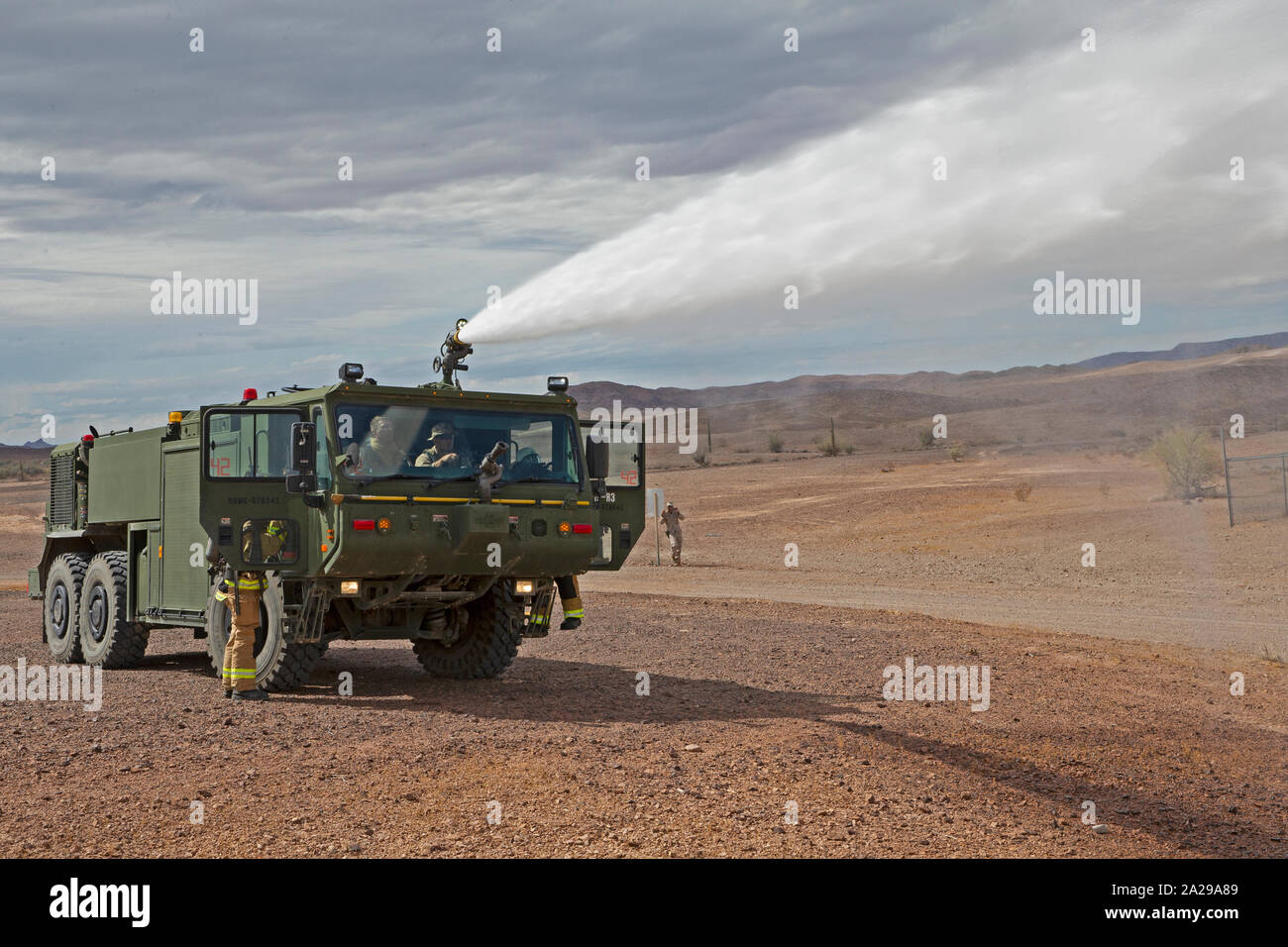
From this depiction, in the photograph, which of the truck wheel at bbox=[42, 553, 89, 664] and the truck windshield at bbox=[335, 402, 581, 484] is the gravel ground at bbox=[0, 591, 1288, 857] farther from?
the truck windshield at bbox=[335, 402, 581, 484]

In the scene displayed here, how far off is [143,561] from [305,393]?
4081mm

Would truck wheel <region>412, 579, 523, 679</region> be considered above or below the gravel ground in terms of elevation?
above

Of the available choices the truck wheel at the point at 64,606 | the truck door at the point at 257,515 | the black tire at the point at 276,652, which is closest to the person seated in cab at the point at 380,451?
the truck door at the point at 257,515

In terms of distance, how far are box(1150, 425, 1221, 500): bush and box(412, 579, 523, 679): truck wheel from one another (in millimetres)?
28347

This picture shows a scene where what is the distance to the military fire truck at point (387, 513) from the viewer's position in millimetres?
11773

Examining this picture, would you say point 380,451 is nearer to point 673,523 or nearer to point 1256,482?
point 673,523

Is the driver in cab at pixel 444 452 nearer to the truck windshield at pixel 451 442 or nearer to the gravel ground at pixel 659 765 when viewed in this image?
the truck windshield at pixel 451 442

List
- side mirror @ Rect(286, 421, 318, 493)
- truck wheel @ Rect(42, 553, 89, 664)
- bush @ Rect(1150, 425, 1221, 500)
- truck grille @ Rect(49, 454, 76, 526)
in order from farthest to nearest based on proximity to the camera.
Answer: bush @ Rect(1150, 425, 1221, 500) < truck grille @ Rect(49, 454, 76, 526) < truck wheel @ Rect(42, 553, 89, 664) < side mirror @ Rect(286, 421, 318, 493)

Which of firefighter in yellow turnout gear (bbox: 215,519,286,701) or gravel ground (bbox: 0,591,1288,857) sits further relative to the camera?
firefighter in yellow turnout gear (bbox: 215,519,286,701)

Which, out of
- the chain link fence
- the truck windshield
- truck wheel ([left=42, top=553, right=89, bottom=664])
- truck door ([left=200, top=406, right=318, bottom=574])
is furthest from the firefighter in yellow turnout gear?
the chain link fence

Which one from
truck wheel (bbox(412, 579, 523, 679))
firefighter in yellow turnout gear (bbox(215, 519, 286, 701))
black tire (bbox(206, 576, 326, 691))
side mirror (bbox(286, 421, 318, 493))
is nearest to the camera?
side mirror (bbox(286, 421, 318, 493))

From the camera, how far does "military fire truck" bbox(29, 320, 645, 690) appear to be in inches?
464

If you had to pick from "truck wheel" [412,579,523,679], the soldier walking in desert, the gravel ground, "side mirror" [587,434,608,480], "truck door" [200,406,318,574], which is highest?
"side mirror" [587,434,608,480]
